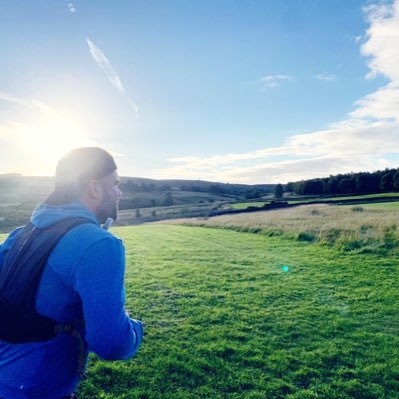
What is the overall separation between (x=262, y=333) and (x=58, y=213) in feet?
22.1

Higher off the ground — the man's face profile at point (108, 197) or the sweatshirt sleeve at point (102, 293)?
the man's face profile at point (108, 197)

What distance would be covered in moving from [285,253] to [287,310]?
30.9 ft

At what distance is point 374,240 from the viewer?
18.5 metres

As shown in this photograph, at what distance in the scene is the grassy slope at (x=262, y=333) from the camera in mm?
5836

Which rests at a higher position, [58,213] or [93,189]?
[93,189]

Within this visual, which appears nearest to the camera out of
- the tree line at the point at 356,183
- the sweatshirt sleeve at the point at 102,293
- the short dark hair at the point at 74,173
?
the sweatshirt sleeve at the point at 102,293

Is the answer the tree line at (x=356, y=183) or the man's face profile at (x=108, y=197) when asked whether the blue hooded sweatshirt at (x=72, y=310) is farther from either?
the tree line at (x=356, y=183)

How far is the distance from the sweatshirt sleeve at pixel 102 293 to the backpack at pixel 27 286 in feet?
0.80

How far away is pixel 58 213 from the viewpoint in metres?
2.36

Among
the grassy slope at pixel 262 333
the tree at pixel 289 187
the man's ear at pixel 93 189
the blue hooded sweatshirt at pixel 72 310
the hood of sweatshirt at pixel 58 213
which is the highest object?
the tree at pixel 289 187

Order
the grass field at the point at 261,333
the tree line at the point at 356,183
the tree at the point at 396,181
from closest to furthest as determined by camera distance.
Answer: the grass field at the point at 261,333 → the tree at the point at 396,181 → the tree line at the point at 356,183

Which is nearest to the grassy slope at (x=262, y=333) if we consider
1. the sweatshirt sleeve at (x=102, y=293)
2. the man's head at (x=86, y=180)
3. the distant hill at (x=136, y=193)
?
the sweatshirt sleeve at (x=102, y=293)

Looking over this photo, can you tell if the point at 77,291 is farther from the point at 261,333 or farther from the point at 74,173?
the point at 261,333

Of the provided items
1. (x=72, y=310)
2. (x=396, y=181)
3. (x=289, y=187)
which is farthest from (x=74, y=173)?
(x=289, y=187)
